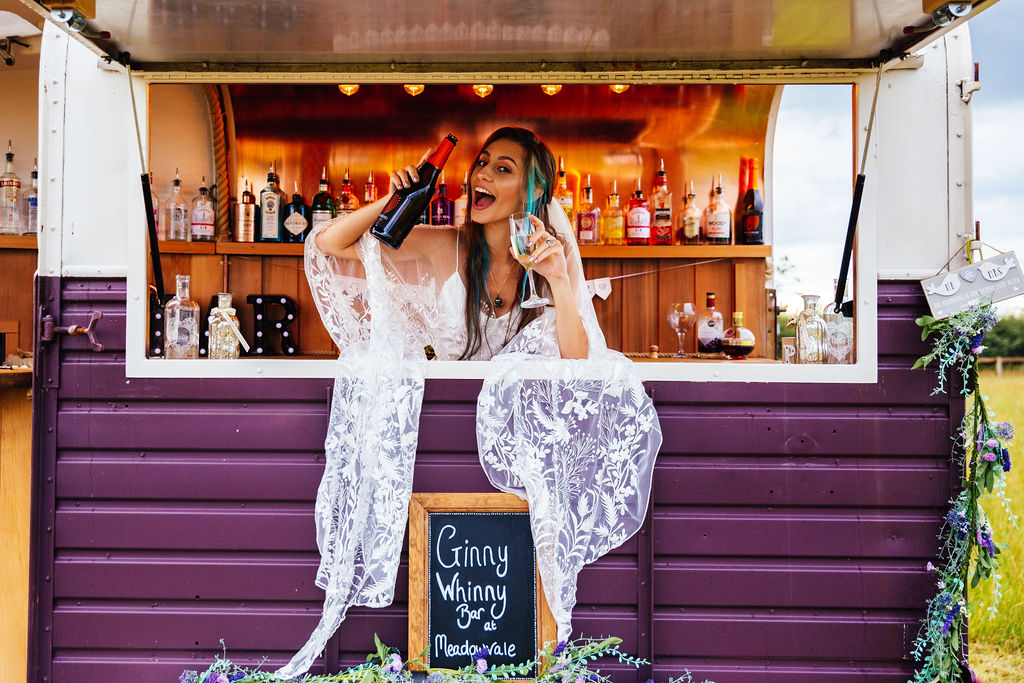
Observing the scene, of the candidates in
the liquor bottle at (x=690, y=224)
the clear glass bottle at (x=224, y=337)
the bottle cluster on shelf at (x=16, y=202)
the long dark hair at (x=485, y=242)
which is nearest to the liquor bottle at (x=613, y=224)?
the liquor bottle at (x=690, y=224)

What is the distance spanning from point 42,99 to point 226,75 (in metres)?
0.56

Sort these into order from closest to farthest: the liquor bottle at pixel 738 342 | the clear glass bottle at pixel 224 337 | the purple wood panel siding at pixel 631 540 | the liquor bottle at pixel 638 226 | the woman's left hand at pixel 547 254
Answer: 1. the woman's left hand at pixel 547 254
2. the purple wood panel siding at pixel 631 540
3. the clear glass bottle at pixel 224 337
4. the liquor bottle at pixel 738 342
5. the liquor bottle at pixel 638 226

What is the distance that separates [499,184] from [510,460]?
956mm

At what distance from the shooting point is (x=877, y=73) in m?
2.17

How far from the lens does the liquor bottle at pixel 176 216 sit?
3215 mm

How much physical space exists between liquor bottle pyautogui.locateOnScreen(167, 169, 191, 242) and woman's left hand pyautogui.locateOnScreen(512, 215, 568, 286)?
6.10ft

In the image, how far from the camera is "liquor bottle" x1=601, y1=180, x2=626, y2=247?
3389 millimetres

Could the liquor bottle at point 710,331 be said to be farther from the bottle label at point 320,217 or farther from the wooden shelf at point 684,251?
the bottle label at point 320,217

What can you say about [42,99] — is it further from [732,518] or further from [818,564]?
[818,564]

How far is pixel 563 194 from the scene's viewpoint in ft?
11.2

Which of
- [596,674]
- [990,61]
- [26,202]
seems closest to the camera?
[596,674]

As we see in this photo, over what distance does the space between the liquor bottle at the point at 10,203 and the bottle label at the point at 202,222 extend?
0.72m

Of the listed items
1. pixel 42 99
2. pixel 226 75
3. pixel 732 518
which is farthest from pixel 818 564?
pixel 42 99

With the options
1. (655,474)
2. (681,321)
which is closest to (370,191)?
(681,321)
